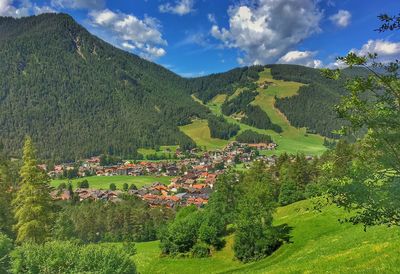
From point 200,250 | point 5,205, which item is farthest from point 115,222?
point 200,250

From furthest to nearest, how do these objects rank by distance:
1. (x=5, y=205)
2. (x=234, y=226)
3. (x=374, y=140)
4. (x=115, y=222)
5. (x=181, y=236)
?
(x=115, y=222) → (x=5, y=205) → (x=181, y=236) → (x=234, y=226) → (x=374, y=140)

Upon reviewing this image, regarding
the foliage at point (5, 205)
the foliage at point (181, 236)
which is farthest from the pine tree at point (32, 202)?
the foliage at point (181, 236)

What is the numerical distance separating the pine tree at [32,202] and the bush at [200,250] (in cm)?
2473

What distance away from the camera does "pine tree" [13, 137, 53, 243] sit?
5350cm

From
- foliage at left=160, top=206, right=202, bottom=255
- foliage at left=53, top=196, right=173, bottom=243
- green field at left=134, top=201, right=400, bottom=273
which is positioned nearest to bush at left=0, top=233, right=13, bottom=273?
green field at left=134, top=201, right=400, bottom=273

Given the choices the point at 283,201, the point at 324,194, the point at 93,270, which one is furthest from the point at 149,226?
the point at 324,194

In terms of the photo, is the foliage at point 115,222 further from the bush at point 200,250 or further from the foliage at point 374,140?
the foliage at point 374,140

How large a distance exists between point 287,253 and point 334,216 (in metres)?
10.9

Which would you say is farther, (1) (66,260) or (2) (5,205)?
(2) (5,205)

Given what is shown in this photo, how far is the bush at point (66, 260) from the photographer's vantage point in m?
34.7

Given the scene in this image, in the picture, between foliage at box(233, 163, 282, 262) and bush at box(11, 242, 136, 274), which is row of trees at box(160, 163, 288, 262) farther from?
bush at box(11, 242, 136, 274)

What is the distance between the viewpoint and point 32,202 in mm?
54094

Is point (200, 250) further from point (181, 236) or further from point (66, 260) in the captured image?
point (66, 260)

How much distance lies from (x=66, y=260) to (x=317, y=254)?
23166mm
